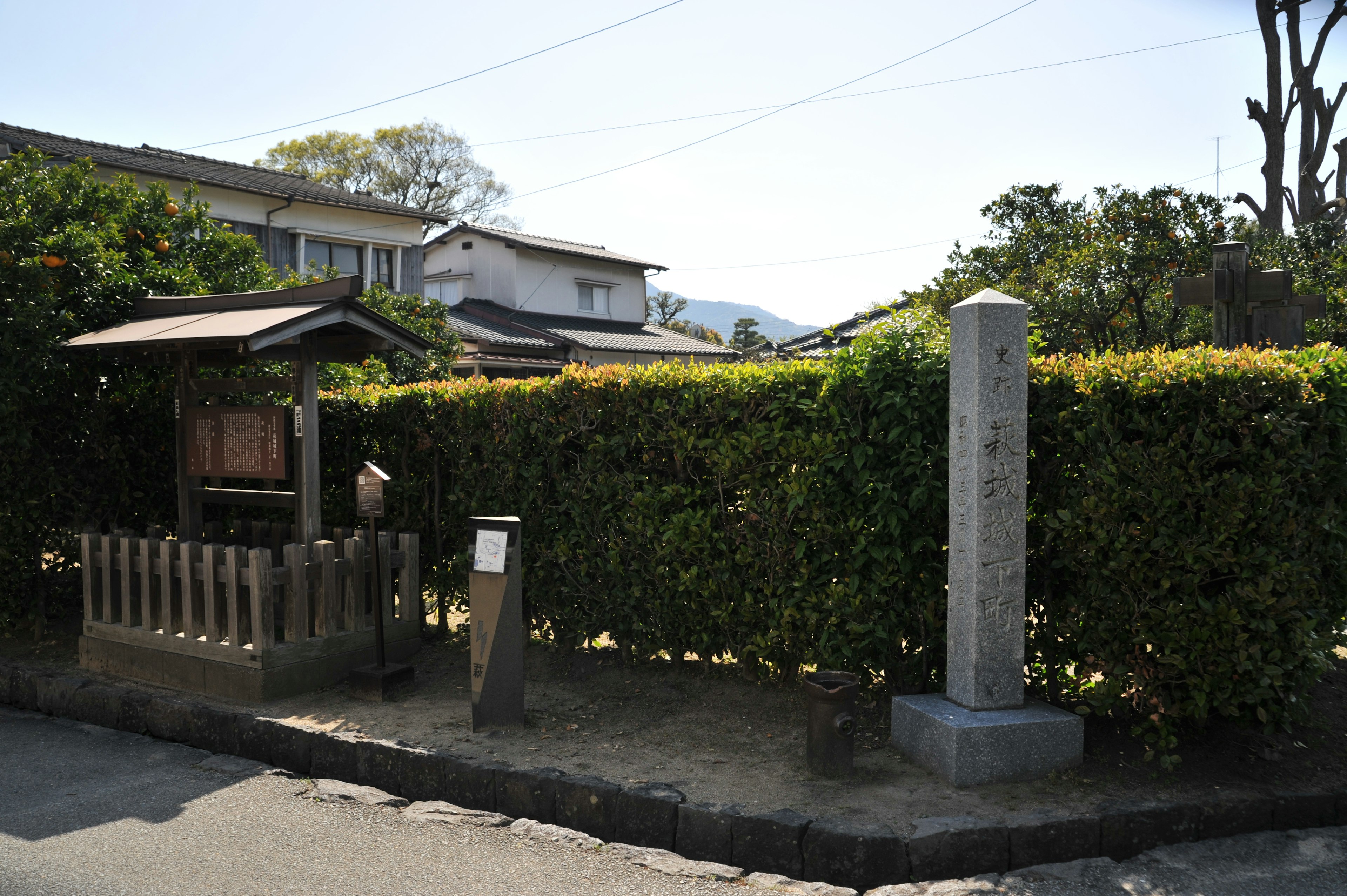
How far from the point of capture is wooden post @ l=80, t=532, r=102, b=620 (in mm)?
6820

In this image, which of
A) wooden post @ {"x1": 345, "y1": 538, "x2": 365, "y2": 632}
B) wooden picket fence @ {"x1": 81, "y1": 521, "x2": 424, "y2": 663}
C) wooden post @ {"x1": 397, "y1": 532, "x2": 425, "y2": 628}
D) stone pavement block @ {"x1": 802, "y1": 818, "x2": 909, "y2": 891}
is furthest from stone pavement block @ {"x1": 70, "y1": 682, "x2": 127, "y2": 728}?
stone pavement block @ {"x1": 802, "y1": 818, "x2": 909, "y2": 891}

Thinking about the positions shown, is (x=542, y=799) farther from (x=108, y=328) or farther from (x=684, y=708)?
(x=108, y=328)

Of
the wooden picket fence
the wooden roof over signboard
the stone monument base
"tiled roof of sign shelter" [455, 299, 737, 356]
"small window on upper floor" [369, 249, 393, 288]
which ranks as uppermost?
"small window on upper floor" [369, 249, 393, 288]

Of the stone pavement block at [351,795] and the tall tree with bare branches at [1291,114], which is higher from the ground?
the tall tree with bare branches at [1291,114]

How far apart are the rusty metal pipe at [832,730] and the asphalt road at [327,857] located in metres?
0.91

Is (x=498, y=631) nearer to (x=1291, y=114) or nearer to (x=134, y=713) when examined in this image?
(x=134, y=713)

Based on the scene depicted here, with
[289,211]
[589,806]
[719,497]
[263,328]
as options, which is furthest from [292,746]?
[289,211]

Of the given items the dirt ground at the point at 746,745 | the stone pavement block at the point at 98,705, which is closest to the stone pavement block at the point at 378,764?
the dirt ground at the point at 746,745

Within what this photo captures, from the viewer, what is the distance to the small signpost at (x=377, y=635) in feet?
19.7

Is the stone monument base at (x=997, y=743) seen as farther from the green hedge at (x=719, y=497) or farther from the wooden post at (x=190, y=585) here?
the wooden post at (x=190, y=585)

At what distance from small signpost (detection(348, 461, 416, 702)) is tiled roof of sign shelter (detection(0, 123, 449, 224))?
41.0 ft

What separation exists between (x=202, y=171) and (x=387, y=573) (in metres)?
17.5

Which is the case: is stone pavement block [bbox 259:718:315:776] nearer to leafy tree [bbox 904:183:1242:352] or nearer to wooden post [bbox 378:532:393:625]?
wooden post [bbox 378:532:393:625]

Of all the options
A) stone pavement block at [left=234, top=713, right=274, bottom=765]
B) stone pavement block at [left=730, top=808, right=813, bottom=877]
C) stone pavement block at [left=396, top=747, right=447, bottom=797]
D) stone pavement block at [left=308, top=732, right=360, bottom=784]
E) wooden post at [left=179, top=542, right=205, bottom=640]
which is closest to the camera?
stone pavement block at [left=730, top=808, right=813, bottom=877]
